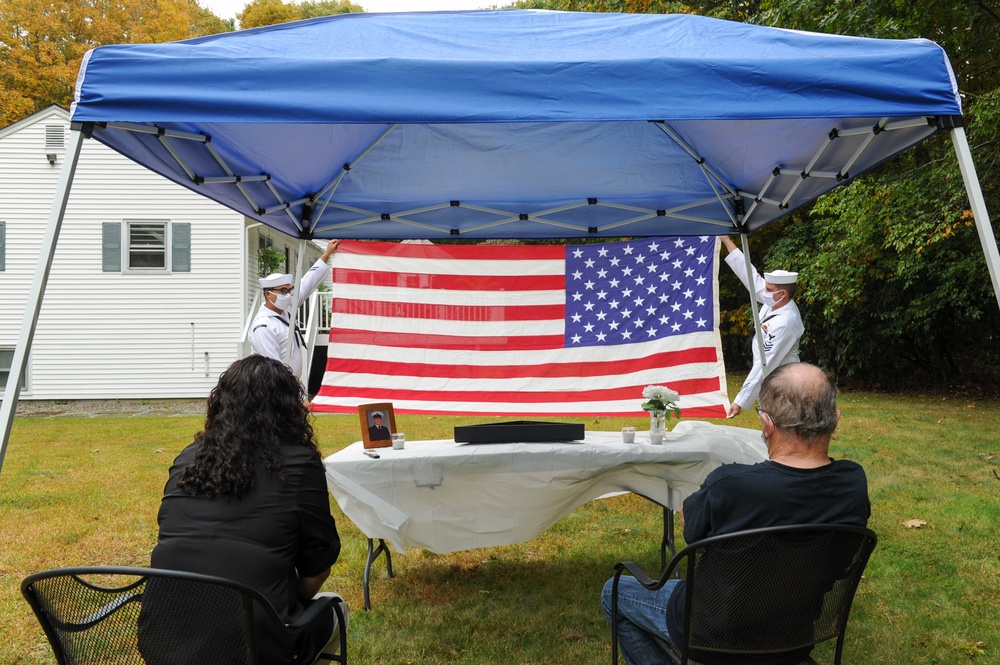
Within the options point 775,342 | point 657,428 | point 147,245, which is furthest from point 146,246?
point 657,428

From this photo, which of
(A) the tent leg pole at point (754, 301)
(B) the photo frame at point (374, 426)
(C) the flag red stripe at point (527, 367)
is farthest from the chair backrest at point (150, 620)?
(C) the flag red stripe at point (527, 367)

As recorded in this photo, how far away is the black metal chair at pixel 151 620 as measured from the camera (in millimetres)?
1812

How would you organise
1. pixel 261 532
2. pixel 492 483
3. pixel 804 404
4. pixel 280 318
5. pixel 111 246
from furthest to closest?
pixel 111 246 < pixel 280 318 < pixel 492 483 < pixel 804 404 < pixel 261 532

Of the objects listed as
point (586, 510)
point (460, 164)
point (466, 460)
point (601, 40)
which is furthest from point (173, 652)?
point (586, 510)

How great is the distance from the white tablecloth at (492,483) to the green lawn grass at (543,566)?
1.44 ft

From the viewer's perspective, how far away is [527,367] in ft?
23.6

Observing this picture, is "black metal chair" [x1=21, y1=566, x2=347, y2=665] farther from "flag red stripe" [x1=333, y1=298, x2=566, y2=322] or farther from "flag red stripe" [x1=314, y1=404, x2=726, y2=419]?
"flag red stripe" [x1=333, y1=298, x2=566, y2=322]

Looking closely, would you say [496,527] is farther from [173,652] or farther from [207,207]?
[207,207]

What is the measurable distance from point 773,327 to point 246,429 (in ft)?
12.9

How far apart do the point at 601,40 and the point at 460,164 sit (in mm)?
1531

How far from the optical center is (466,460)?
378cm

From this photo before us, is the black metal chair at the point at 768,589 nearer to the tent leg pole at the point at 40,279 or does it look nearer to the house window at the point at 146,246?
the tent leg pole at the point at 40,279

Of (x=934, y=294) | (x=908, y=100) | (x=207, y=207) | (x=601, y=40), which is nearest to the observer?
(x=908, y=100)

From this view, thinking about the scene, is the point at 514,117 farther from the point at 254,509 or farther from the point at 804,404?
the point at 254,509
